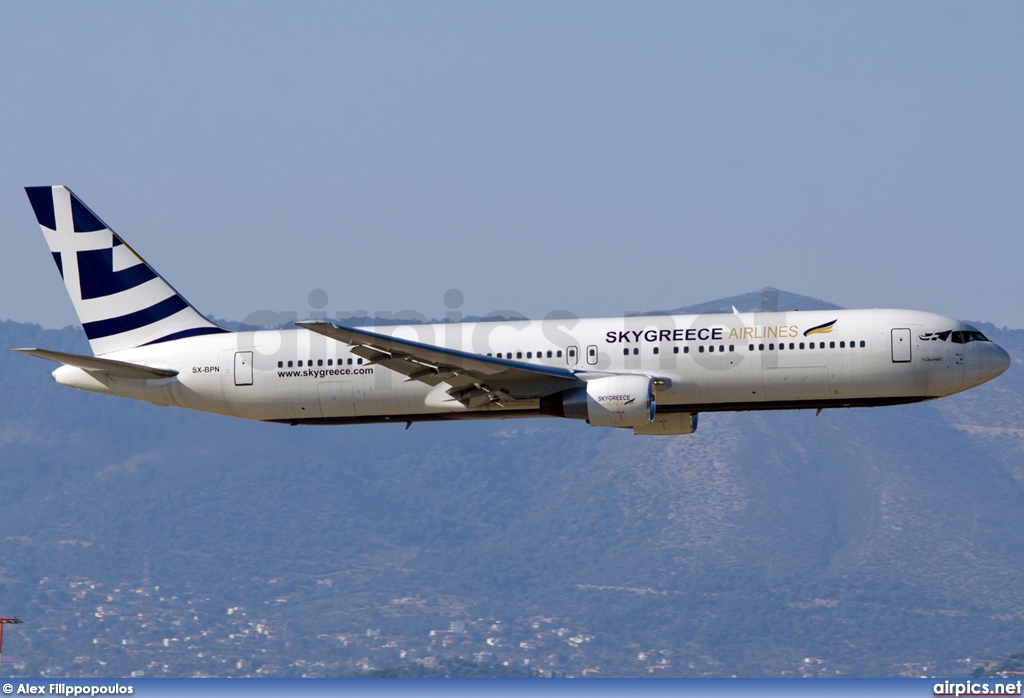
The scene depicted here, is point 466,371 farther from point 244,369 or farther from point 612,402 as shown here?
point 244,369

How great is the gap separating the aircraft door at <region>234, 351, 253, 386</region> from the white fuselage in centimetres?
5

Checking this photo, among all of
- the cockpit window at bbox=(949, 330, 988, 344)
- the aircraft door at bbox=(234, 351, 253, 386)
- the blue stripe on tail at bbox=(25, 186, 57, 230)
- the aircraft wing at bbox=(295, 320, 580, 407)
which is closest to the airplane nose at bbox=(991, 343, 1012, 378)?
the cockpit window at bbox=(949, 330, 988, 344)

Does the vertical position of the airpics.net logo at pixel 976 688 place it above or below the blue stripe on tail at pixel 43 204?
below

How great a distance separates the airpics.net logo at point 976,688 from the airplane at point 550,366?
18.0 meters

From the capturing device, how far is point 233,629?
19638cm

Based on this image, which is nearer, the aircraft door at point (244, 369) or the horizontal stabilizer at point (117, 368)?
the horizontal stabilizer at point (117, 368)

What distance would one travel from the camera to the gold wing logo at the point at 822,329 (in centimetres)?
5197

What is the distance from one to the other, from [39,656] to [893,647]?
383ft

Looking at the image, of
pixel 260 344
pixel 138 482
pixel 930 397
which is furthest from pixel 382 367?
pixel 138 482

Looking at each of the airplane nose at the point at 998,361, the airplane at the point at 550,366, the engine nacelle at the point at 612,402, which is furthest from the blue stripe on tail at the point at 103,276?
the airplane nose at the point at 998,361

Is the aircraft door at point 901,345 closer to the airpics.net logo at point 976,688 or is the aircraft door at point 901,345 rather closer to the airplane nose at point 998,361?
the airplane nose at point 998,361

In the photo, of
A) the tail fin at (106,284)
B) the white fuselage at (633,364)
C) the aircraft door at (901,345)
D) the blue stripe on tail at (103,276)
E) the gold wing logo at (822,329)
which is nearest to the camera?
the aircraft door at (901,345)

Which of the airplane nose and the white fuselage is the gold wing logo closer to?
the white fuselage

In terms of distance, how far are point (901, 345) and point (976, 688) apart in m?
19.2
